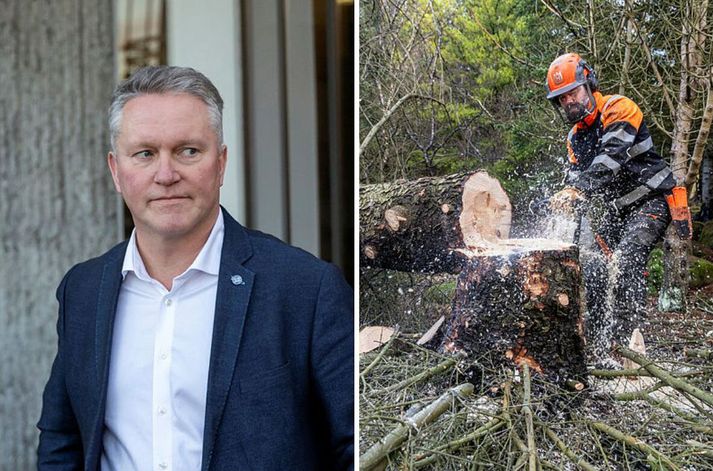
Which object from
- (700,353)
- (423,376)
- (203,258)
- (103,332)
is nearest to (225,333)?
(203,258)

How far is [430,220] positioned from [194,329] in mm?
699

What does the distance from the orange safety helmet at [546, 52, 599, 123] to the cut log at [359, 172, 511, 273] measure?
0.90 feet

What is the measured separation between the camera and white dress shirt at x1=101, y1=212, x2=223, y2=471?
223cm

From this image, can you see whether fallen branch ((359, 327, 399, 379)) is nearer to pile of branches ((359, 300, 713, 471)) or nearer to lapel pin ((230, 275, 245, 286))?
pile of branches ((359, 300, 713, 471))

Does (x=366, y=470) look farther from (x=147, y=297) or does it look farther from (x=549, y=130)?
(x=549, y=130)

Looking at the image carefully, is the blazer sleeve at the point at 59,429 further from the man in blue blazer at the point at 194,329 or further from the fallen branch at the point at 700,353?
the fallen branch at the point at 700,353

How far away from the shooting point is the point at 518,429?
7.59 ft

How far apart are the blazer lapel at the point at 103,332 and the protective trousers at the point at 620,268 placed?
124 cm

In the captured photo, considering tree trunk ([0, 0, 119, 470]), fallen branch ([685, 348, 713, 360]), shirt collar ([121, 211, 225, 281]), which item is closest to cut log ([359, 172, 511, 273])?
shirt collar ([121, 211, 225, 281])

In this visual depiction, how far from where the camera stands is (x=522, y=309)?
2332 millimetres

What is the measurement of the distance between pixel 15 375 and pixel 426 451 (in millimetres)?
1477

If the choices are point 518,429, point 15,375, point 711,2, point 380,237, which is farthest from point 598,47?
point 15,375

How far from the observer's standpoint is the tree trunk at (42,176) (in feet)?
9.60

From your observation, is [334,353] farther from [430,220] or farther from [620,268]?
[620,268]
